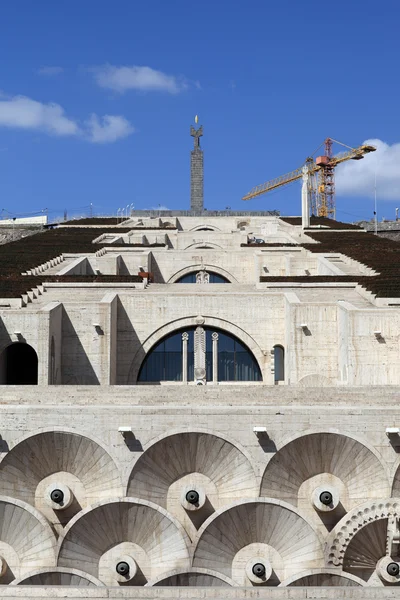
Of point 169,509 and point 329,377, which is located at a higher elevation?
point 329,377

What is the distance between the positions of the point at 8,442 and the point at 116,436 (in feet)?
8.37

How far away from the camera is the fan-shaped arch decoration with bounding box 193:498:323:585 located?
1845 centimetres

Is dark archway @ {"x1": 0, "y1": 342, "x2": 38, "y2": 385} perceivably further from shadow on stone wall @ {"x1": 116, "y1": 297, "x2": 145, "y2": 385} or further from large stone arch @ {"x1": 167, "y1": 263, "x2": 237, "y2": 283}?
large stone arch @ {"x1": 167, "y1": 263, "x2": 237, "y2": 283}

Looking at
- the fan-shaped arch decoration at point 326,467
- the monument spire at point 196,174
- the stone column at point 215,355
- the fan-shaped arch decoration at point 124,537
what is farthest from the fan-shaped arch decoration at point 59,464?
the monument spire at point 196,174

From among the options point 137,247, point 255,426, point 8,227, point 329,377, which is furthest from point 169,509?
point 8,227

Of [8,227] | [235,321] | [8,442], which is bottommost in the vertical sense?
[8,442]

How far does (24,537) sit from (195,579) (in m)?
4.06

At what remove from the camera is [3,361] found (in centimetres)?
2714

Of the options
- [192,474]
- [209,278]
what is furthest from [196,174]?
[192,474]

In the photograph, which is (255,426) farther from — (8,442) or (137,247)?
(137,247)

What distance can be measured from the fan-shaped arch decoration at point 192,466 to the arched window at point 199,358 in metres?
9.56

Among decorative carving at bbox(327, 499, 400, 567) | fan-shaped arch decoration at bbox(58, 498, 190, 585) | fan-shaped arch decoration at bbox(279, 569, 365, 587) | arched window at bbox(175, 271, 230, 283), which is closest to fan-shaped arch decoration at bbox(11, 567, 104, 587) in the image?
fan-shaped arch decoration at bbox(58, 498, 190, 585)

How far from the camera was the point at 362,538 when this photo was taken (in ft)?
60.5

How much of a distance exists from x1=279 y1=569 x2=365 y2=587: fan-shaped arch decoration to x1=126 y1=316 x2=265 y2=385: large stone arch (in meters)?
11.8
